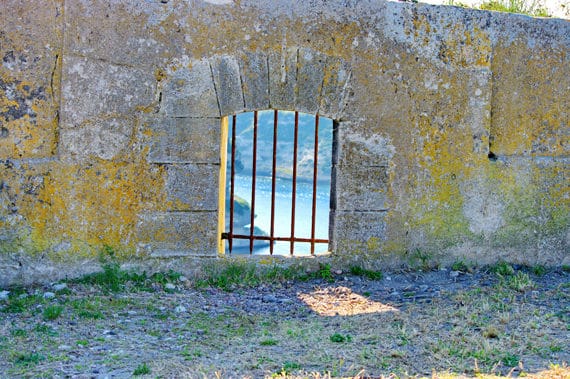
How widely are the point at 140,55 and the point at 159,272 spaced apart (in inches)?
69.1

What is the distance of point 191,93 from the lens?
5.07m

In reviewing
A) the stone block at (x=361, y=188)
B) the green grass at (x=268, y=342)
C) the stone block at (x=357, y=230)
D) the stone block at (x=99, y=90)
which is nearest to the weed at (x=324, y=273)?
the stone block at (x=357, y=230)

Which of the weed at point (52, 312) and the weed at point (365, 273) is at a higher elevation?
the weed at point (365, 273)

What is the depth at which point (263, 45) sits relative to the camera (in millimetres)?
5145

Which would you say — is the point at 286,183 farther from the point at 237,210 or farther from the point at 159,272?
the point at 159,272

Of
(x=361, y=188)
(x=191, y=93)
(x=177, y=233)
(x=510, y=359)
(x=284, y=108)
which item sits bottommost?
(x=510, y=359)

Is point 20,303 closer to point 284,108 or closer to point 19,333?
point 19,333

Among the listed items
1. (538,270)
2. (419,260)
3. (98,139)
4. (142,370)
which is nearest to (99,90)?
(98,139)

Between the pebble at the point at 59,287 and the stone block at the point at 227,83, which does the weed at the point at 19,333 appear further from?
the stone block at the point at 227,83

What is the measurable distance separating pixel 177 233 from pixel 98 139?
98cm

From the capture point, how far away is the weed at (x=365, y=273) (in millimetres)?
5328

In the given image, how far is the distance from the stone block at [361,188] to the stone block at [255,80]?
2.89 feet

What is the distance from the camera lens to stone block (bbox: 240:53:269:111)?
5117 mm

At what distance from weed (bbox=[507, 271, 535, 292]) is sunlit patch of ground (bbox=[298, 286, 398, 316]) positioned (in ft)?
3.71
